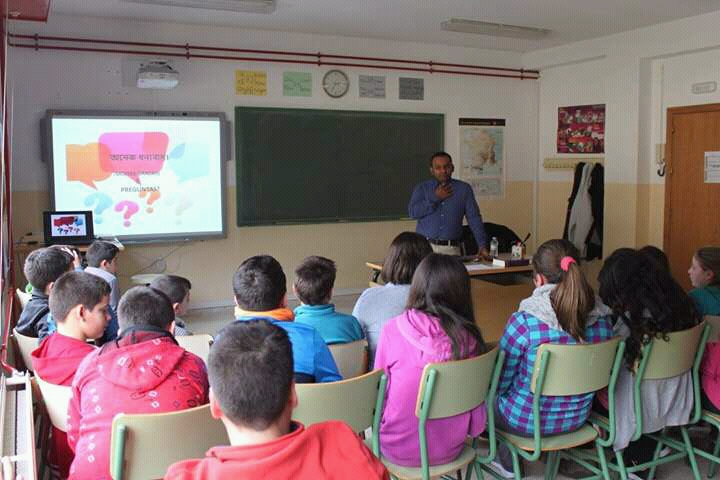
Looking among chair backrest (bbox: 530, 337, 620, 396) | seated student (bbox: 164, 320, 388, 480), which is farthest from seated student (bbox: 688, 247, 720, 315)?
seated student (bbox: 164, 320, 388, 480)

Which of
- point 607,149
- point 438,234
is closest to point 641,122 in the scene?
point 607,149

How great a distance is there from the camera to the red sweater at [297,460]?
3.81 ft

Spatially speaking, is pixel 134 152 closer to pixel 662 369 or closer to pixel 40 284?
pixel 40 284

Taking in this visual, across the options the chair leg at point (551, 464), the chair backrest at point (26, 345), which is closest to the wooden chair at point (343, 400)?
the chair leg at point (551, 464)

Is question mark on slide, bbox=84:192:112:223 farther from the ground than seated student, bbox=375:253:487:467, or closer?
farther from the ground

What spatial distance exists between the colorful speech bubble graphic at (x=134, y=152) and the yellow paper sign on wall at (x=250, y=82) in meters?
0.90

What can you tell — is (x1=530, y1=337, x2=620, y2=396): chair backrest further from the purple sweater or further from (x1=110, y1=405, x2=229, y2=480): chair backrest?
(x1=110, y1=405, x2=229, y2=480): chair backrest

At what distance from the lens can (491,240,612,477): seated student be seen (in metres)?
2.58

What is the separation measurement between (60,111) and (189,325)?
2.20 m

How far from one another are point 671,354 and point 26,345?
2.63 meters

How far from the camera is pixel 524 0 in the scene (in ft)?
18.6

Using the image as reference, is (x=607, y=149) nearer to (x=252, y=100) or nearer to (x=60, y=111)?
(x=252, y=100)

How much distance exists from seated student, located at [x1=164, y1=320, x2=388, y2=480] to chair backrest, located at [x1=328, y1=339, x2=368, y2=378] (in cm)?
128

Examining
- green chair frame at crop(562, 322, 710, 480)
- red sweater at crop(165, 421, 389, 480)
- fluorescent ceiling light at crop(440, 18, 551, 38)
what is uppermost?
fluorescent ceiling light at crop(440, 18, 551, 38)
